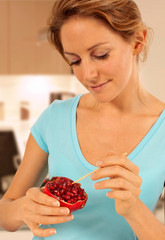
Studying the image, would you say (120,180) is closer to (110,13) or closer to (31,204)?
(31,204)

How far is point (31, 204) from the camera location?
90cm

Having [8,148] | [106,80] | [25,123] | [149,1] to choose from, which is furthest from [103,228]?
[25,123]

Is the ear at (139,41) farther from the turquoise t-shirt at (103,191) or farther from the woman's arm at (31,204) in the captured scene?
the woman's arm at (31,204)

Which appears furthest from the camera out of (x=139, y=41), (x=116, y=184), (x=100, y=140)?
(x=100, y=140)

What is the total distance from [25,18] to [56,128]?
3.66 metres

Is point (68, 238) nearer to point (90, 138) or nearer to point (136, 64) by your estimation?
point (90, 138)

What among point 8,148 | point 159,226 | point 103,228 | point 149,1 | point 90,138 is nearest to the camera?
point 159,226

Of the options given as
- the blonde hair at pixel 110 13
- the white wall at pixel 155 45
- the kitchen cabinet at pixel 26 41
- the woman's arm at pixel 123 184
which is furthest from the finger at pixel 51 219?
the kitchen cabinet at pixel 26 41

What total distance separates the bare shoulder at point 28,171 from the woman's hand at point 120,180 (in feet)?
1.23

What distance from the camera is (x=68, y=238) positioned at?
1.04 meters

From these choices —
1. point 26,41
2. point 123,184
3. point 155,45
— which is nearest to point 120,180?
point 123,184

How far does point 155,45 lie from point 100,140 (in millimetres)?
436

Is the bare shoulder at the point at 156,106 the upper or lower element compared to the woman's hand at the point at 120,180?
upper

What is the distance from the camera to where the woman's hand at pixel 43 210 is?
868 mm
